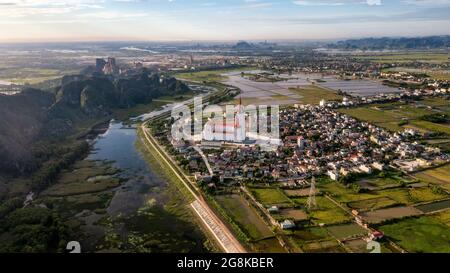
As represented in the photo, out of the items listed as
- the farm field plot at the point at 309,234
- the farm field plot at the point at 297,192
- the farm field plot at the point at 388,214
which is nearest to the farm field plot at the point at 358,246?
the farm field plot at the point at 309,234

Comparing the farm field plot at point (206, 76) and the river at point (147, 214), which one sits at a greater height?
the farm field plot at point (206, 76)

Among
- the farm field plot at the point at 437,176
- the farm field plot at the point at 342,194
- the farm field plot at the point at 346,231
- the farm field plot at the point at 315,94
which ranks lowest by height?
the farm field plot at the point at 346,231

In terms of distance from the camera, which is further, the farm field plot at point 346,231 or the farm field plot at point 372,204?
the farm field plot at point 372,204

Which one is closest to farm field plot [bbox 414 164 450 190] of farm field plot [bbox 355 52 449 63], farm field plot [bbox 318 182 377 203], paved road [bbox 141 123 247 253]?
farm field plot [bbox 318 182 377 203]

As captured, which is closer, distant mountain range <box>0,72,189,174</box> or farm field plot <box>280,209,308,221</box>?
farm field plot <box>280,209,308,221</box>

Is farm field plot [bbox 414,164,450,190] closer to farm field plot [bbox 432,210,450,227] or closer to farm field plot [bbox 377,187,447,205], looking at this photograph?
farm field plot [bbox 377,187,447,205]

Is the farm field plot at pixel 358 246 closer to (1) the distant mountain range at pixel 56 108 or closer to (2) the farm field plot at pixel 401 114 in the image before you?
(1) the distant mountain range at pixel 56 108

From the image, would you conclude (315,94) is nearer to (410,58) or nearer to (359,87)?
(359,87)
